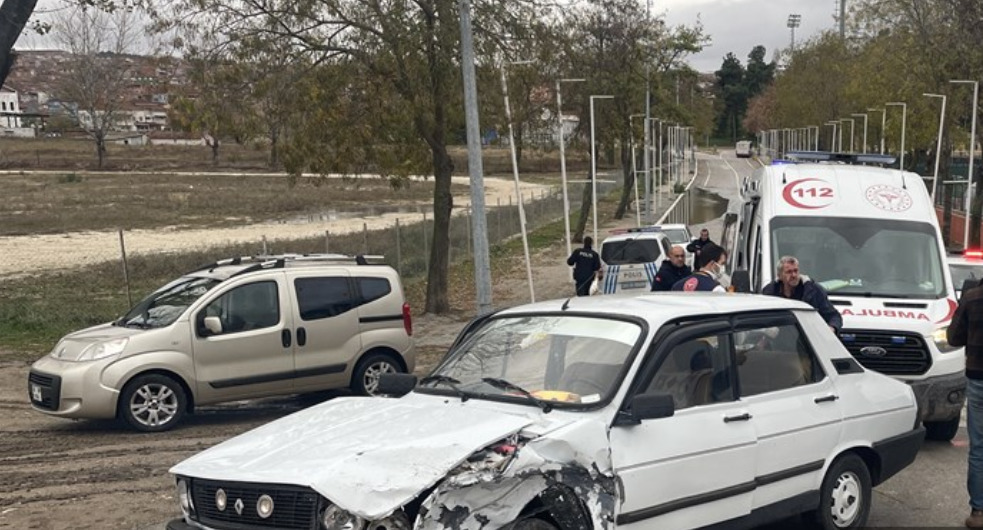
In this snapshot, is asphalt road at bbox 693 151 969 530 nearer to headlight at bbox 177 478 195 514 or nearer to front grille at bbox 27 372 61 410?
headlight at bbox 177 478 195 514

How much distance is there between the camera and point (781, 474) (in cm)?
599

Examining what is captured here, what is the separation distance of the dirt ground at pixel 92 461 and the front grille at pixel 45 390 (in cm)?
34

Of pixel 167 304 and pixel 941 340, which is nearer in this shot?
pixel 941 340

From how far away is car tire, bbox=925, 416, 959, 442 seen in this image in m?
9.61

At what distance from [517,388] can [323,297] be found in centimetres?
660

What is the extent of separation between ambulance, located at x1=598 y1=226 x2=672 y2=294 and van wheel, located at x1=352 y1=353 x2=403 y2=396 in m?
9.05

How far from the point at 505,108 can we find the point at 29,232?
2376 cm

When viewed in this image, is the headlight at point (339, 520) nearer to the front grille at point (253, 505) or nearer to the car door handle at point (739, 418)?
the front grille at point (253, 505)

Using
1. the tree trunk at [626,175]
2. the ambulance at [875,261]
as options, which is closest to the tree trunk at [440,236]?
the ambulance at [875,261]

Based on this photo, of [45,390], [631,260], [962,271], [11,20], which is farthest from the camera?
[631,260]

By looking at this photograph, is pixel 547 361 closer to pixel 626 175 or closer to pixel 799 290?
pixel 799 290

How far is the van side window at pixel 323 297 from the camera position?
11.5m

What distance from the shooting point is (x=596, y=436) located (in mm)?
4980

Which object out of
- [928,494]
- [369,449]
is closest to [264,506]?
[369,449]
